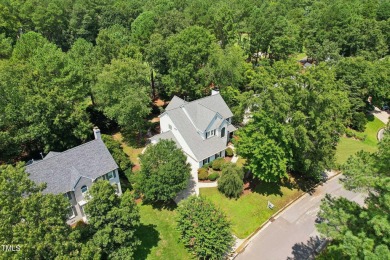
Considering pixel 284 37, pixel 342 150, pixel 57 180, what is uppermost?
pixel 284 37

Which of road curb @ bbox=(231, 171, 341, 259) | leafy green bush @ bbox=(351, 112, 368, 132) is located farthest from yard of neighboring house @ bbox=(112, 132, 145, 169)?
leafy green bush @ bbox=(351, 112, 368, 132)

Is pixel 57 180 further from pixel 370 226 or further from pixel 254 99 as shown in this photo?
pixel 370 226

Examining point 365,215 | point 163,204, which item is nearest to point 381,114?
point 365,215

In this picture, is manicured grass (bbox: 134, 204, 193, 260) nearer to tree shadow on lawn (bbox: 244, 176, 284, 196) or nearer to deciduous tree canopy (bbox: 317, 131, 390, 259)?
tree shadow on lawn (bbox: 244, 176, 284, 196)

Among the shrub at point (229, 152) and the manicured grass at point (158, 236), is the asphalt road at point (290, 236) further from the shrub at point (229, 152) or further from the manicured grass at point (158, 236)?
the shrub at point (229, 152)

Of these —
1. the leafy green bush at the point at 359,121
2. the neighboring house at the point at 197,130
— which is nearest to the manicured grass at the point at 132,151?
the neighboring house at the point at 197,130

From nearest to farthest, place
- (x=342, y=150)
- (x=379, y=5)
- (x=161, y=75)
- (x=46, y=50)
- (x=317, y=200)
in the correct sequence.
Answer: (x=317, y=200) → (x=46, y=50) → (x=342, y=150) → (x=161, y=75) → (x=379, y=5)

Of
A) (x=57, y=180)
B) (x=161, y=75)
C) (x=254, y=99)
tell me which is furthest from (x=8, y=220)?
(x=161, y=75)
